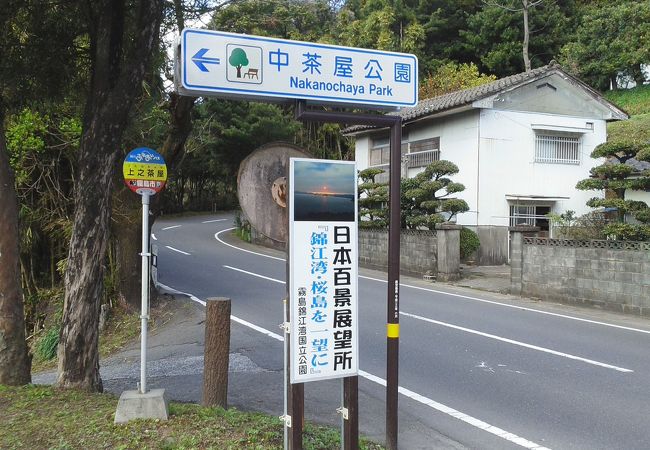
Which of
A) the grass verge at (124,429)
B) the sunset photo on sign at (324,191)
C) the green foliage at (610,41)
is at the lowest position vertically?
the grass verge at (124,429)

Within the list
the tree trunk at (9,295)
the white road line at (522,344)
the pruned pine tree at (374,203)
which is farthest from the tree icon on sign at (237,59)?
the pruned pine tree at (374,203)

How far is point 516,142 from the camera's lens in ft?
70.0

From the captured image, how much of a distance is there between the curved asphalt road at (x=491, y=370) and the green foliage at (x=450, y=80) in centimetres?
1837

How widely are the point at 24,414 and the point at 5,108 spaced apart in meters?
5.17

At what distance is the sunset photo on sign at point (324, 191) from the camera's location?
14.3 feet

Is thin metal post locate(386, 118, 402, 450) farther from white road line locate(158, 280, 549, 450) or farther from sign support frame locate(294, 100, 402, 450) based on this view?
white road line locate(158, 280, 549, 450)

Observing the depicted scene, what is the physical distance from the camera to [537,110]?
21.8 m

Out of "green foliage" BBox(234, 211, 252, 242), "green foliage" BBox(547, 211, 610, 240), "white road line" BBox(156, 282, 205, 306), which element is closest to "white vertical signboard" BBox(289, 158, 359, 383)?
"white road line" BBox(156, 282, 205, 306)

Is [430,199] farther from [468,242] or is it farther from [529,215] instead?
[529,215]

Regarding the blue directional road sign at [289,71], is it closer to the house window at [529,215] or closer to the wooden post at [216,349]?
the wooden post at [216,349]

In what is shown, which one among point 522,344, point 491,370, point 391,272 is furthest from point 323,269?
point 522,344

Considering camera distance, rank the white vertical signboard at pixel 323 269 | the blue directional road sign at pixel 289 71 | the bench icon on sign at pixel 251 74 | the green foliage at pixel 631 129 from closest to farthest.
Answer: the blue directional road sign at pixel 289 71, the bench icon on sign at pixel 251 74, the white vertical signboard at pixel 323 269, the green foliage at pixel 631 129

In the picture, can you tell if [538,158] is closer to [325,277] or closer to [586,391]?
[586,391]

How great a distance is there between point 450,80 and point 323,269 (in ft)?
95.1
